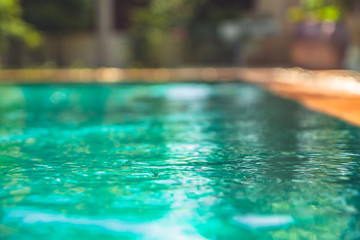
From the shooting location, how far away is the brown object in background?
13.3m

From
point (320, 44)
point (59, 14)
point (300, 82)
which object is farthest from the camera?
point (59, 14)

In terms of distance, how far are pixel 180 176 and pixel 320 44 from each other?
10.9 m

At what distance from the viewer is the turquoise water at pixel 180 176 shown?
2.58m

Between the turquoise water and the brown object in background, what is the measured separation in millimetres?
6827

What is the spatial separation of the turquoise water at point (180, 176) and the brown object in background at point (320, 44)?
683 centimetres

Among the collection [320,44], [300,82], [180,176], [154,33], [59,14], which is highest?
[59,14]

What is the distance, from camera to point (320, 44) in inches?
543

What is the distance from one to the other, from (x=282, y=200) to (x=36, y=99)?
7.07 meters

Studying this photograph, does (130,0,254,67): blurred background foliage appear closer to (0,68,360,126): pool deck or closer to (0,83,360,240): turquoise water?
(0,68,360,126): pool deck

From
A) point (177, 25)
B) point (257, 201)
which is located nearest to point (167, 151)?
point (257, 201)

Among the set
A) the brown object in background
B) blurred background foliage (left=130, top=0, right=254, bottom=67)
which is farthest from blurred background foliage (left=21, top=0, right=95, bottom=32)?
the brown object in background

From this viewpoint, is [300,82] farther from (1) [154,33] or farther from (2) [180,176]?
(2) [180,176]

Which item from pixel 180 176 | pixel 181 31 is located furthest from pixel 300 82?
pixel 180 176

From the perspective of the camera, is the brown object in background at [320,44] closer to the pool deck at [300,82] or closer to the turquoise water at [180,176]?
the pool deck at [300,82]
